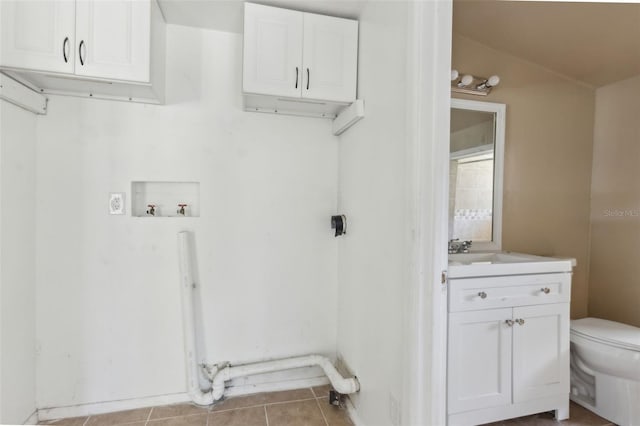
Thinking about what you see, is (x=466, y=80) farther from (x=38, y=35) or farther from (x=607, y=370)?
(x=38, y=35)

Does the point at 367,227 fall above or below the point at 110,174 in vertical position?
below

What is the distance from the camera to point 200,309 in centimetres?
182

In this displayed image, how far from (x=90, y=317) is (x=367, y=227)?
5.35ft

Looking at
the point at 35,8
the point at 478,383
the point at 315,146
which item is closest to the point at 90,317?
the point at 35,8

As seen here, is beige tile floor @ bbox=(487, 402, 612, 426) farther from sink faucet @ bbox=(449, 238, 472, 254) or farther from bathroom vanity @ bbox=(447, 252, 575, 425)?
sink faucet @ bbox=(449, 238, 472, 254)

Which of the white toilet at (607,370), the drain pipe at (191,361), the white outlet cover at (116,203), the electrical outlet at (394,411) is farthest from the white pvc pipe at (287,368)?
the white toilet at (607,370)

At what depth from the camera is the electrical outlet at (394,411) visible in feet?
3.98

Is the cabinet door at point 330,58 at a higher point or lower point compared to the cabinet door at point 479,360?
higher

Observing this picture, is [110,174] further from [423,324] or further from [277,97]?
[423,324]

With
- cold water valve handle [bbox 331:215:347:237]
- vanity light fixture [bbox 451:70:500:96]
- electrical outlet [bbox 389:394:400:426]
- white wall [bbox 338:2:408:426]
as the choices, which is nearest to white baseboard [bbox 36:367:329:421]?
white wall [bbox 338:2:408:426]

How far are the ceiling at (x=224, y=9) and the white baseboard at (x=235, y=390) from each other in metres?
2.18

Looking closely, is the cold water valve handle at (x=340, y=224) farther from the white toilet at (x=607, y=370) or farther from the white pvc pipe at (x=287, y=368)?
the white toilet at (x=607, y=370)

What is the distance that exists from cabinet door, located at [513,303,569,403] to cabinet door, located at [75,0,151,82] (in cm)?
226

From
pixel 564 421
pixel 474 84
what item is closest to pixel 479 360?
pixel 564 421
